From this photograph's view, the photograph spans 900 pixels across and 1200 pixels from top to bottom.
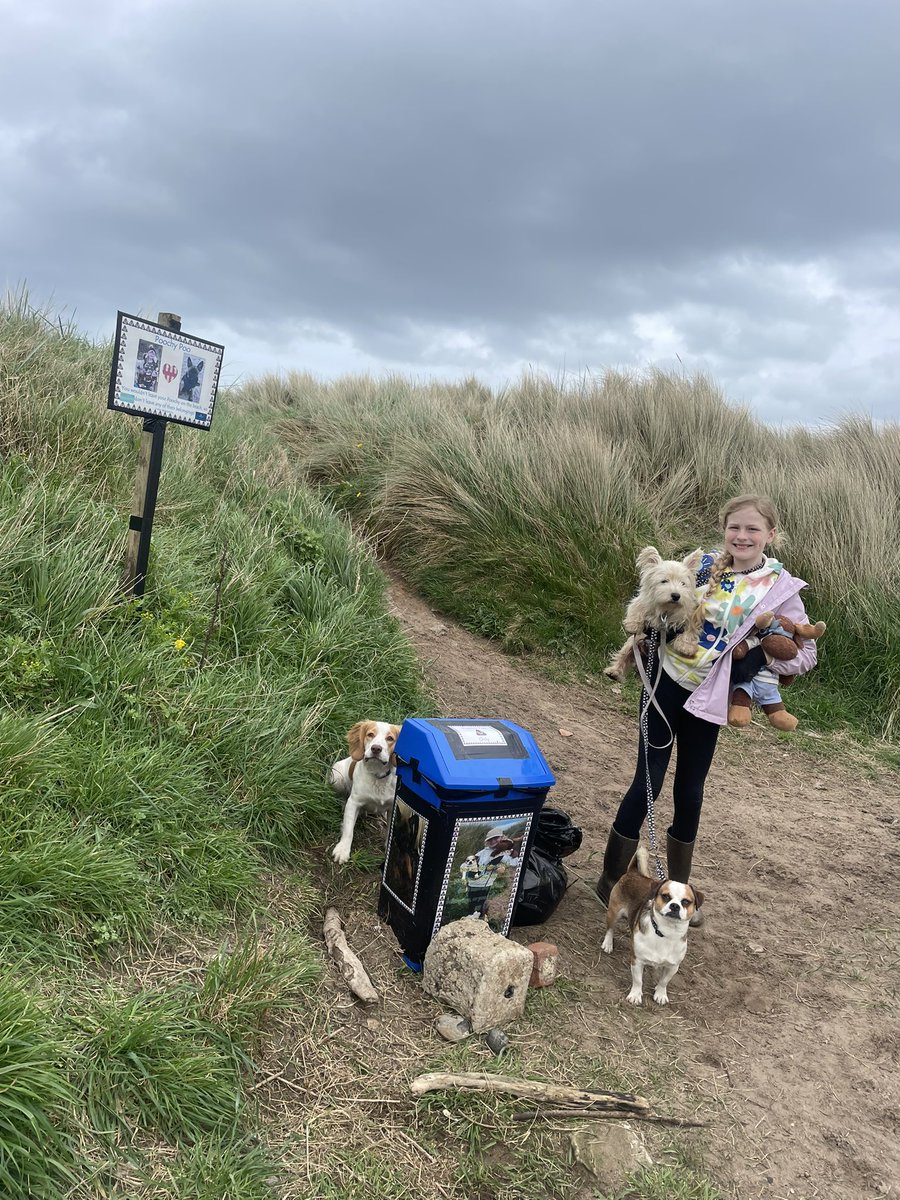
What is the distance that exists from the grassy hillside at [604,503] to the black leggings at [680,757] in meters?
3.79

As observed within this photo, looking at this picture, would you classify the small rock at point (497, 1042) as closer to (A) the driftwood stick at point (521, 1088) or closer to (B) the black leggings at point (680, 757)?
(A) the driftwood stick at point (521, 1088)

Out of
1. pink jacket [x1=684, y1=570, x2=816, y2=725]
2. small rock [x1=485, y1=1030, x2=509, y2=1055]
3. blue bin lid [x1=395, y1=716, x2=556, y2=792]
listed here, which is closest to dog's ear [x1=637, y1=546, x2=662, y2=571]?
pink jacket [x1=684, y1=570, x2=816, y2=725]

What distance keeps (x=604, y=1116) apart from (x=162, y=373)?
3.80 metres

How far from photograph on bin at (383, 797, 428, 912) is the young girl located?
1.18 m

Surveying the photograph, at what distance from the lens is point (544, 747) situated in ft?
20.0

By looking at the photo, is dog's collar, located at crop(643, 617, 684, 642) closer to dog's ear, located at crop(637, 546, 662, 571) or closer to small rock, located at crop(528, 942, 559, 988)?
dog's ear, located at crop(637, 546, 662, 571)

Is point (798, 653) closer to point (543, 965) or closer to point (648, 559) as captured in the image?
point (648, 559)

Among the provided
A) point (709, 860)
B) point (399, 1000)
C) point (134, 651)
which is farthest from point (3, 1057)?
point (709, 860)

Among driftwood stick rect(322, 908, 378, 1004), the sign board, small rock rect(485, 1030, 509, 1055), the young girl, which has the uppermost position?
the sign board

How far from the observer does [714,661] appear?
364 centimetres

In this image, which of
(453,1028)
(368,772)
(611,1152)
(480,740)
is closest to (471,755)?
(480,740)

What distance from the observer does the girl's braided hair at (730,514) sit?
3.69 metres

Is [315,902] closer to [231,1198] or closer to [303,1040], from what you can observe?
[303,1040]

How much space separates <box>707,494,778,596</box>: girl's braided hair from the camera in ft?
12.1
